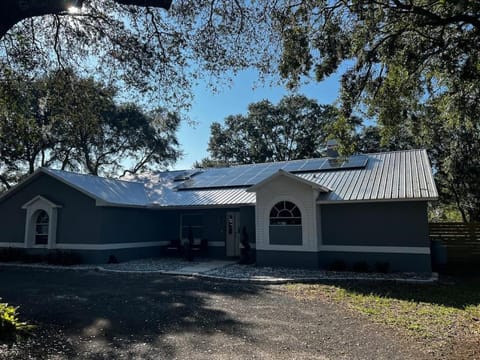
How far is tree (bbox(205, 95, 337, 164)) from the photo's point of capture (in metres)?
32.2

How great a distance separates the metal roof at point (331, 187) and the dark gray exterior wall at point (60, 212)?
0.57 metres

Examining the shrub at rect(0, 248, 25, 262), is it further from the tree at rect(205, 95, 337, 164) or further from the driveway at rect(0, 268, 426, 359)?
the tree at rect(205, 95, 337, 164)

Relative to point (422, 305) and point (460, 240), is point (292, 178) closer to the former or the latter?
point (422, 305)

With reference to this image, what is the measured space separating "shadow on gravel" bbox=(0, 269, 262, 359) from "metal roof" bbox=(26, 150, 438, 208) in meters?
4.62

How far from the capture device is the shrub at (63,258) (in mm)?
13453

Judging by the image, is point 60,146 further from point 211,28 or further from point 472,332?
point 472,332

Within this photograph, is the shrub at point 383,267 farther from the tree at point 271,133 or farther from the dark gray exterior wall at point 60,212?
the tree at point 271,133

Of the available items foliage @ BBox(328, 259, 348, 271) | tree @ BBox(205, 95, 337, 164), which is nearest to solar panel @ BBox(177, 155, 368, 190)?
foliage @ BBox(328, 259, 348, 271)

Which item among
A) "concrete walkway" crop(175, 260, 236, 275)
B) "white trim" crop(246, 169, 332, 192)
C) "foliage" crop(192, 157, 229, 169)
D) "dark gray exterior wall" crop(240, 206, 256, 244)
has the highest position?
"foliage" crop(192, 157, 229, 169)

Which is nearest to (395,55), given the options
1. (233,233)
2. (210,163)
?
(233,233)

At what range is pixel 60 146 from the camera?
25.8 m

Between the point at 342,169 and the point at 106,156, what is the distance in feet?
68.8

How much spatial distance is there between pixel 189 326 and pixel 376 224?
8042 millimetres

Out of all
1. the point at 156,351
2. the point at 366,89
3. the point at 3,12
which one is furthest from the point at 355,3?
the point at 156,351
